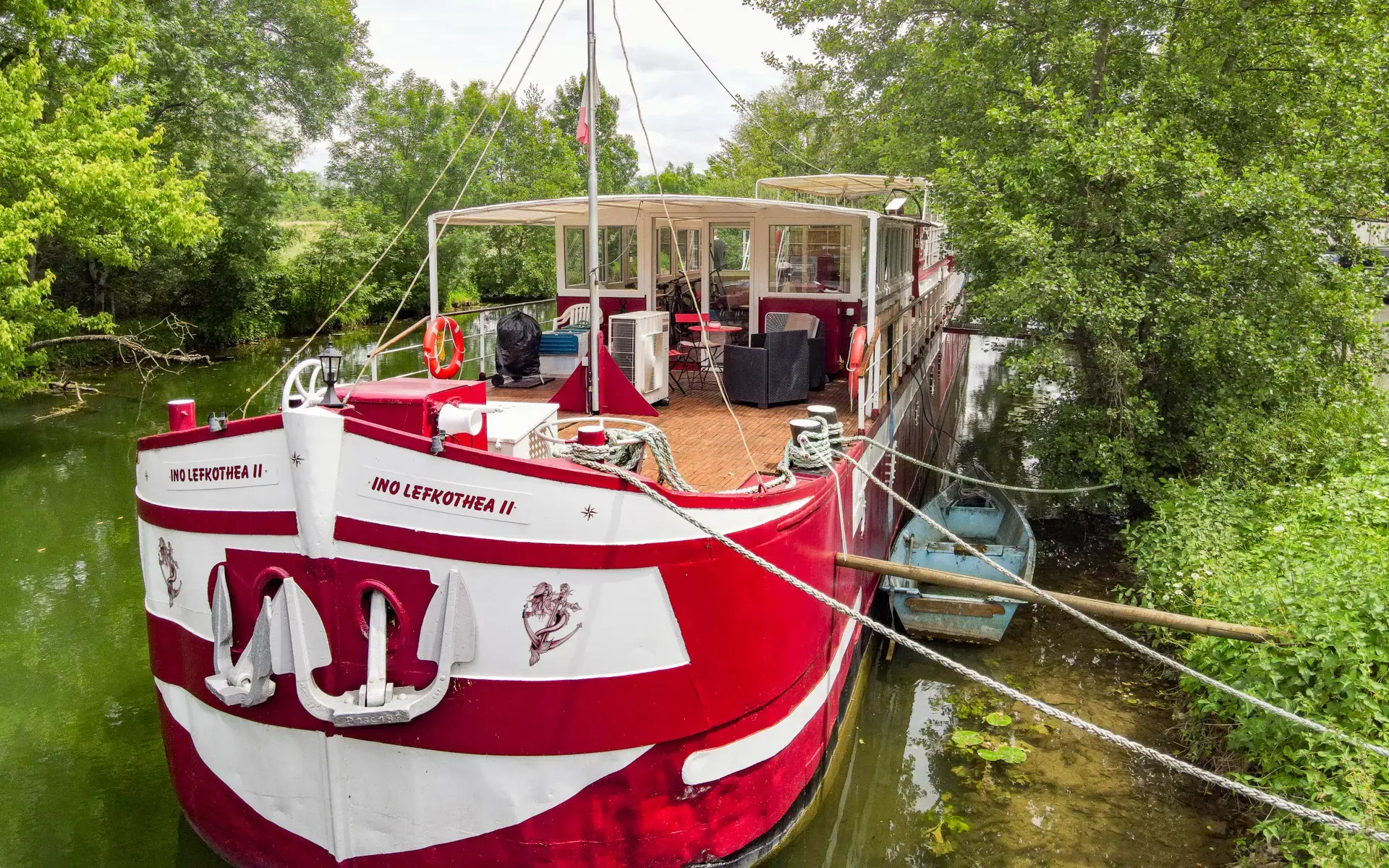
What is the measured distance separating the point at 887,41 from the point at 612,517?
13.2 metres

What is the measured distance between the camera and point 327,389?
5.09 metres

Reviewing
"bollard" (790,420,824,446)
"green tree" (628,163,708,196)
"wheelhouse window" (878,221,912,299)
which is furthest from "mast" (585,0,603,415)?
"green tree" (628,163,708,196)

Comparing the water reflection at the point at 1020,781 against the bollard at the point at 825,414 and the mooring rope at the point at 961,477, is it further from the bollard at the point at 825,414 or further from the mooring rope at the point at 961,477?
the bollard at the point at 825,414

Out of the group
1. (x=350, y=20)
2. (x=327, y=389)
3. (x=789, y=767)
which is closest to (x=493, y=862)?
(x=789, y=767)

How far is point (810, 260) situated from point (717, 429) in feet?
12.6

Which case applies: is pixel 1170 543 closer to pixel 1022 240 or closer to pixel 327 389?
pixel 1022 240

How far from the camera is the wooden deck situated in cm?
759

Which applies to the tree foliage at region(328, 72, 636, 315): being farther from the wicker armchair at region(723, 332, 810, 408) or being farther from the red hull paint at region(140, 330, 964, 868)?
the red hull paint at region(140, 330, 964, 868)

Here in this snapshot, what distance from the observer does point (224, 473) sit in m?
5.31

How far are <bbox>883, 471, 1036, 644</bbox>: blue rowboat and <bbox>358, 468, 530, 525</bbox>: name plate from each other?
184 inches

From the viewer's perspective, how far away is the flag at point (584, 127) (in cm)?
758

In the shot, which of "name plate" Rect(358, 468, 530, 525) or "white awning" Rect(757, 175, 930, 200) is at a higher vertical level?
"white awning" Rect(757, 175, 930, 200)

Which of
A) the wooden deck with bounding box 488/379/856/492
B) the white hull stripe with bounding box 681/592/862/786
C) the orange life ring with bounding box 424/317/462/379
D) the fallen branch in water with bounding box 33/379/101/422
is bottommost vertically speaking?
the white hull stripe with bounding box 681/592/862/786

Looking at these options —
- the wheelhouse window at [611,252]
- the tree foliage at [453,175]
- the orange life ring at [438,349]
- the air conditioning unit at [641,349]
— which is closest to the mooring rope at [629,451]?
the orange life ring at [438,349]
